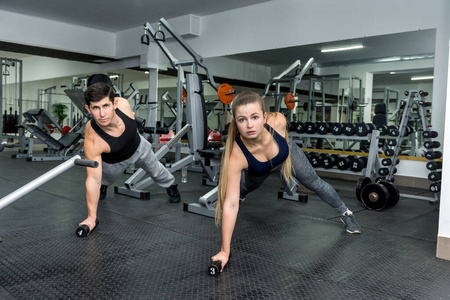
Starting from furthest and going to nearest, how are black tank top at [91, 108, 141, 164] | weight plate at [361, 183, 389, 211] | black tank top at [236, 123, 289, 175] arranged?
weight plate at [361, 183, 389, 211] < black tank top at [91, 108, 141, 164] < black tank top at [236, 123, 289, 175]

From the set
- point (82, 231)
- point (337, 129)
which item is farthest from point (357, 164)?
point (82, 231)

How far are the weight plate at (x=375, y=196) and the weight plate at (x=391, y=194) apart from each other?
0.11 meters

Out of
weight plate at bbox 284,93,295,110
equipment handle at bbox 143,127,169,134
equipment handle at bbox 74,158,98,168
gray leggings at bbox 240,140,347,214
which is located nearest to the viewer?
equipment handle at bbox 74,158,98,168

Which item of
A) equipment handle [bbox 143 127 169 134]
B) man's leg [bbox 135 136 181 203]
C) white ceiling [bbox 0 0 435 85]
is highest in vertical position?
white ceiling [bbox 0 0 435 85]

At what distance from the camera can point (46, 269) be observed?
171 centimetres

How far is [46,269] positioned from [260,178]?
1271 mm

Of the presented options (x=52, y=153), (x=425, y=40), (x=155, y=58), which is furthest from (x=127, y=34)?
(x=425, y=40)

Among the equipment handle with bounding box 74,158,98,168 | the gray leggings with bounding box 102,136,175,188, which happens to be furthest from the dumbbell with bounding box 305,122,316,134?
the equipment handle with bounding box 74,158,98,168

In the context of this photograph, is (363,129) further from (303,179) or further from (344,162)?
(303,179)

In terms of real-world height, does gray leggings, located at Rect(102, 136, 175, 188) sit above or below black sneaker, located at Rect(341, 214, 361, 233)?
above

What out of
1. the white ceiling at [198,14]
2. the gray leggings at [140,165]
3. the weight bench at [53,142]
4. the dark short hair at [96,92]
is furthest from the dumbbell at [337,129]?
the weight bench at [53,142]

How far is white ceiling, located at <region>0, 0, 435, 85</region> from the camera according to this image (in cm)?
459

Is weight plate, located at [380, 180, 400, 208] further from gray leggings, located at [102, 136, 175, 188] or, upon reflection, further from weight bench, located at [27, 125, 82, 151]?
weight bench, located at [27, 125, 82, 151]

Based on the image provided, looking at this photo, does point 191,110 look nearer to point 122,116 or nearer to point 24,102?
point 122,116
